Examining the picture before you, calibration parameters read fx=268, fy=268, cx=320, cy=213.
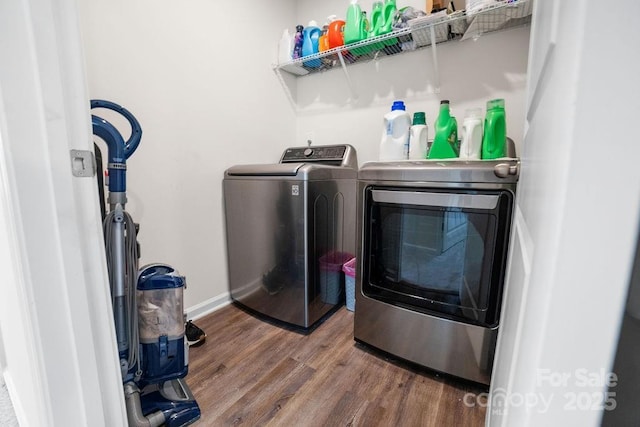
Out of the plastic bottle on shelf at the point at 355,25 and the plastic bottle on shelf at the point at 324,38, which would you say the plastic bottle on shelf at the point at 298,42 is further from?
the plastic bottle on shelf at the point at 355,25

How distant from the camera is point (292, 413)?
3.50ft

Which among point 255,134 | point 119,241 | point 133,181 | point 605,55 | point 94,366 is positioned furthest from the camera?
point 255,134

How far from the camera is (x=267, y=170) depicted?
159cm

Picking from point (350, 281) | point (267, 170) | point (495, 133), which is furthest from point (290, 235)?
point (495, 133)

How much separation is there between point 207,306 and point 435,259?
146 cm

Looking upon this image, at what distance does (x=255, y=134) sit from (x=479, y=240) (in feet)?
5.31

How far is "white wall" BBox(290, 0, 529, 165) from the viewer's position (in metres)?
1.50

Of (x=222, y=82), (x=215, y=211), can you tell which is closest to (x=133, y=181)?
(x=215, y=211)

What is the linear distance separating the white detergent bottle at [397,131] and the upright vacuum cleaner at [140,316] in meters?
1.26

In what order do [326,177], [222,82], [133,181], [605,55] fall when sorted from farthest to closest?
[222,82] < [326,177] < [133,181] < [605,55]

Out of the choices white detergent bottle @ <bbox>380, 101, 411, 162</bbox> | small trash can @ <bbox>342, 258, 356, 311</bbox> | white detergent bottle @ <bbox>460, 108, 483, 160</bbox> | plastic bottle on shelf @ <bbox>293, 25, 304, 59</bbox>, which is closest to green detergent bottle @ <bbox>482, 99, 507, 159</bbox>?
white detergent bottle @ <bbox>460, 108, 483, 160</bbox>

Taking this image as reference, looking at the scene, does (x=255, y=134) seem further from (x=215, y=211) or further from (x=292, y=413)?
Answer: (x=292, y=413)

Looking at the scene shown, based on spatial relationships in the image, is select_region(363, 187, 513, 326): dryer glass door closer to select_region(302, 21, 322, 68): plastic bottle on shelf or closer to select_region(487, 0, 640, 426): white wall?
select_region(487, 0, 640, 426): white wall

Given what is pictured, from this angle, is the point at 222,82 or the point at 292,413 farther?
the point at 222,82
